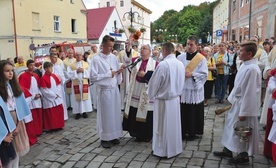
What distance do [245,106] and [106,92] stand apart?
2.38 meters

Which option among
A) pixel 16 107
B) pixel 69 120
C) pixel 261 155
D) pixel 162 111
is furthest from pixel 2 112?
pixel 69 120

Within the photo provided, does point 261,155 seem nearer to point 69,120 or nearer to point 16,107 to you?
point 16,107

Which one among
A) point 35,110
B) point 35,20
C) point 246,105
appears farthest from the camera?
point 35,20

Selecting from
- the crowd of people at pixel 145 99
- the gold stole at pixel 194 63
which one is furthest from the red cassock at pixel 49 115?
the gold stole at pixel 194 63

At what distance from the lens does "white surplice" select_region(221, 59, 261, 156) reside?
11.8 ft

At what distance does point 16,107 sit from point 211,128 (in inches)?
162

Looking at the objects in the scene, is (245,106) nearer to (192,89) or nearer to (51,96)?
(192,89)

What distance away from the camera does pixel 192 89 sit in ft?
16.5

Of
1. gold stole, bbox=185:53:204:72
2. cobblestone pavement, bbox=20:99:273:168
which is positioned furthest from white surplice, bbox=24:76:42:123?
gold stole, bbox=185:53:204:72

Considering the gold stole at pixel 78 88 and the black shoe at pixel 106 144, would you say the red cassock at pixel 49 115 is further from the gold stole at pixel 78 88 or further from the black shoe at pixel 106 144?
the black shoe at pixel 106 144

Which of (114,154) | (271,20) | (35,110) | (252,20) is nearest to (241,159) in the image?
(114,154)

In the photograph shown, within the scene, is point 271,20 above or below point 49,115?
above

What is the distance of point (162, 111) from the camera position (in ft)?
13.6

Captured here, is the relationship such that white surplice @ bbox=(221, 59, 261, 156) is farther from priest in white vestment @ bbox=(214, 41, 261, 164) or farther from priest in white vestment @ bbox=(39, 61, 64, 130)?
priest in white vestment @ bbox=(39, 61, 64, 130)
